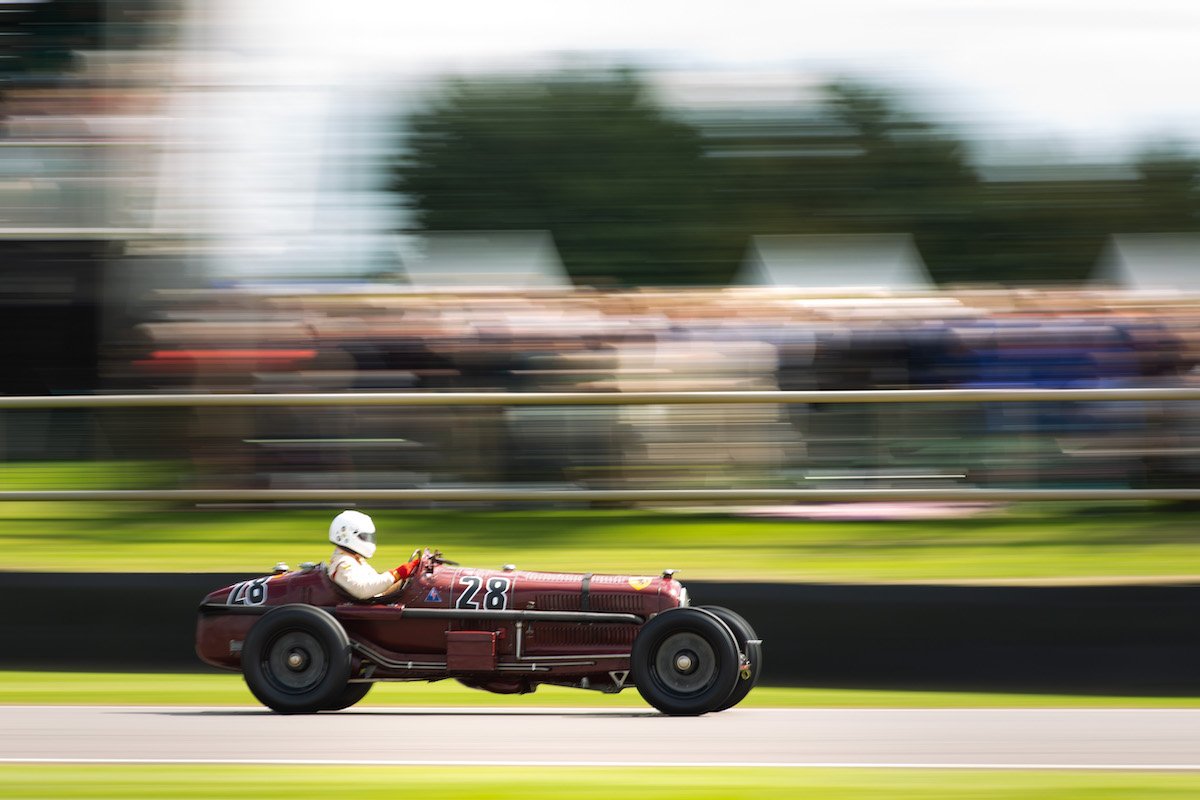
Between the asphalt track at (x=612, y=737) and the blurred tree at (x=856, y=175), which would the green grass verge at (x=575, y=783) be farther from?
the blurred tree at (x=856, y=175)

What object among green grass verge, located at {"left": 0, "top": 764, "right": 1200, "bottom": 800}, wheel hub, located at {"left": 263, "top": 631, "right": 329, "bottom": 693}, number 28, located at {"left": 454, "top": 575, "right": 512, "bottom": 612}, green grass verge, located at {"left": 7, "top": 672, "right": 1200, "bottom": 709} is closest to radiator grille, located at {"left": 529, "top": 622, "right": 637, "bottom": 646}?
number 28, located at {"left": 454, "top": 575, "right": 512, "bottom": 612}

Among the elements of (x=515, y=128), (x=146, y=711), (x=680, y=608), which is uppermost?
(x=515, y=128)

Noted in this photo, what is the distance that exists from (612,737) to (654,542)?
330cm

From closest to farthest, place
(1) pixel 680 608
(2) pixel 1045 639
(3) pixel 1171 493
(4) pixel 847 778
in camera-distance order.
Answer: (4) pixel 847 778
(1) pixel 680 608
(2) pixel 1045 639
(3) pixel 1171 493

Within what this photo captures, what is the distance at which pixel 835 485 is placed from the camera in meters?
9.24

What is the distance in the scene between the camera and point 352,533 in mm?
6539

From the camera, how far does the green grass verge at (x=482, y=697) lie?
7.17 meters

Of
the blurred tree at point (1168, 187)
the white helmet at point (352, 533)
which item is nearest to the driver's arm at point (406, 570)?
the white helmet at point (352, 533)

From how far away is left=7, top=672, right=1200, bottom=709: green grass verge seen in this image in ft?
23.5

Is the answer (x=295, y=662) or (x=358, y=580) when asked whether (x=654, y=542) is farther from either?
(x=295, y=662)

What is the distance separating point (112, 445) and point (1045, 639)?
5.09 metres

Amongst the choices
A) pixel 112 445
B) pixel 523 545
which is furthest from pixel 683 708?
pixel 112 445

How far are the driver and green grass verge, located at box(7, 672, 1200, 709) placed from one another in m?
0.81

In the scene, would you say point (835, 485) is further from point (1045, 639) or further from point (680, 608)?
point (680, 608)
